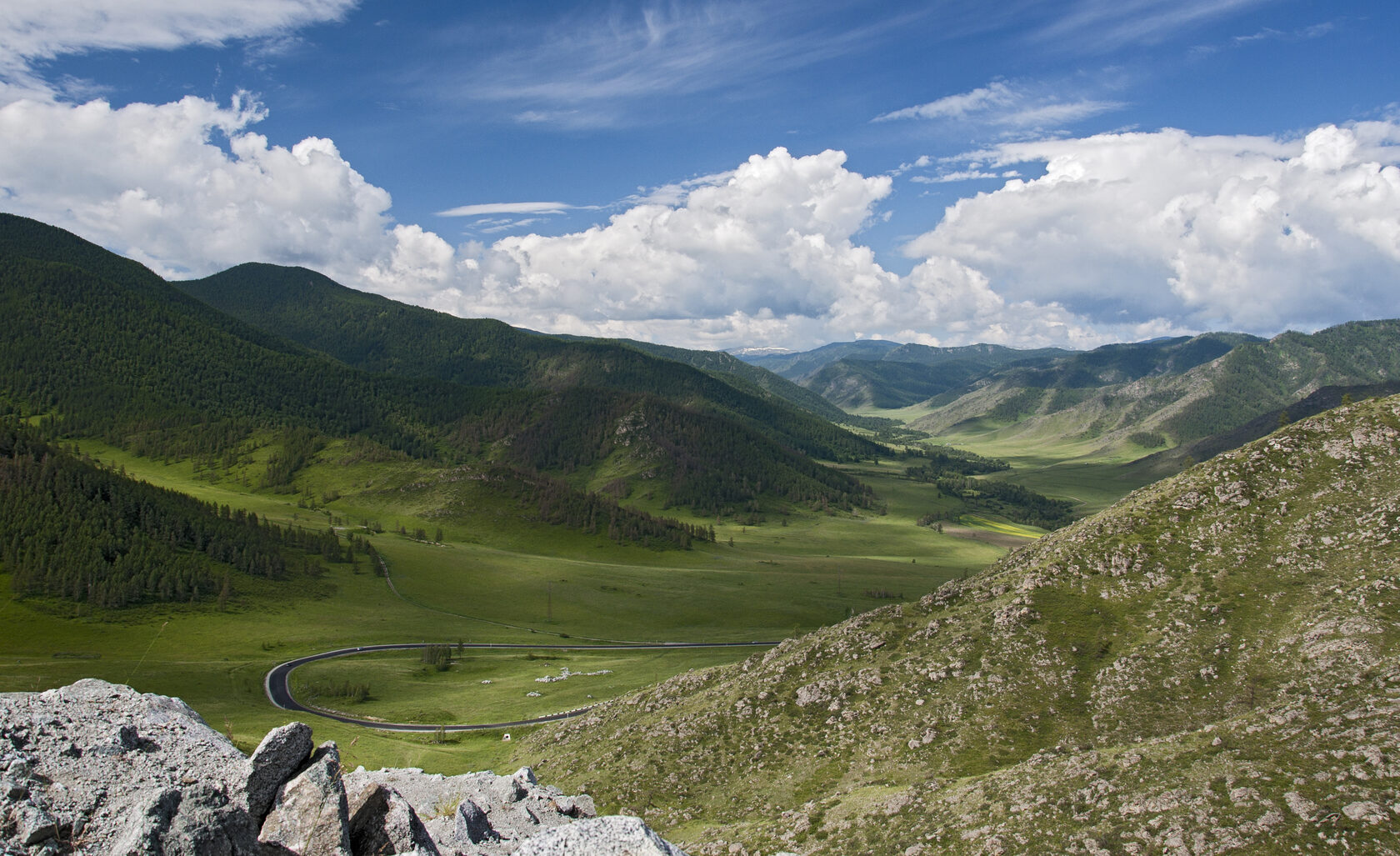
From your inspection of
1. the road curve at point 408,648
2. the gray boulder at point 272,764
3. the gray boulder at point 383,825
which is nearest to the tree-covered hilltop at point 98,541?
the road curve at point 408,648

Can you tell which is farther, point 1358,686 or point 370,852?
point 1358,686

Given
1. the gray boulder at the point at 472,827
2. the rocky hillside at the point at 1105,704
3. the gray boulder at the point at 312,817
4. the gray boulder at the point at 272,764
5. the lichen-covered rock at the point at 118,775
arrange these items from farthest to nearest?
the rocky hillside at the point at 1105,704 → the gray boulder at the point at 472,827 → the gray boulder at the point at 272,764 → the gray boulder at the point at 312,817 → the lichen-covered rock at the point at 118,775

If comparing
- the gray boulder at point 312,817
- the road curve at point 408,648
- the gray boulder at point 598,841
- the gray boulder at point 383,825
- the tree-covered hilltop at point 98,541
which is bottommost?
the road curve at point 408,648

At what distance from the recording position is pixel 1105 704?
A: 56.1 m

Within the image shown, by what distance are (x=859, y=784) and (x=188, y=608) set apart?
175m

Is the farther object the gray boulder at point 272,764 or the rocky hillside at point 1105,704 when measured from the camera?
the rocky hillside at point 1105,704

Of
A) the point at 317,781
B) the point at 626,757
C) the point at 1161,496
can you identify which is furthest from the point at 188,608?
the point at 1161,496

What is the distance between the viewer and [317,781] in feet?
65.8

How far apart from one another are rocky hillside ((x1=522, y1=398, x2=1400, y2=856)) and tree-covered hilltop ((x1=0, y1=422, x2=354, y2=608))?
142m

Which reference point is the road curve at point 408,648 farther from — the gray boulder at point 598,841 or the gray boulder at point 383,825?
the gray boulder at point 598,841

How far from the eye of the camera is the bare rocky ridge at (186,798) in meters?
16.9

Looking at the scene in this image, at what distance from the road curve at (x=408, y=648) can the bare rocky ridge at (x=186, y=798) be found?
269ft

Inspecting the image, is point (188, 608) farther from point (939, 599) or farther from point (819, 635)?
point (939, 599)

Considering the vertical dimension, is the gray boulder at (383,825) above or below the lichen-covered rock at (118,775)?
below
